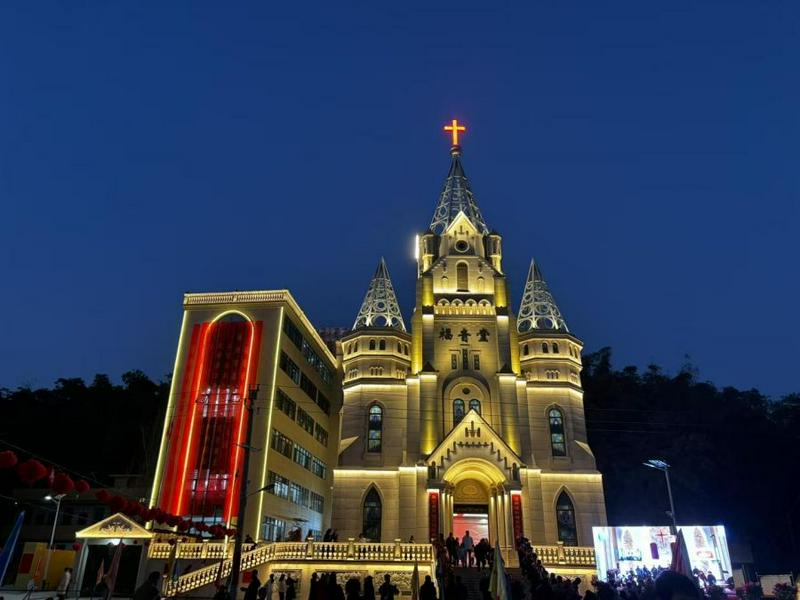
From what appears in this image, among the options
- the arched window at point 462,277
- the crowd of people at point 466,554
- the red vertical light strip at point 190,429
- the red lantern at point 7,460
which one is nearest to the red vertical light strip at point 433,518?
the crowd of people at point 466,554

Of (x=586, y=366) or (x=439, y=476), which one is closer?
(x=439, y=476)

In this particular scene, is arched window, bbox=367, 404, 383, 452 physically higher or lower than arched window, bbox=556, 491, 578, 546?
higher

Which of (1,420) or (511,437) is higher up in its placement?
(1,420)

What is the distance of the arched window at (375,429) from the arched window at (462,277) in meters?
11.0

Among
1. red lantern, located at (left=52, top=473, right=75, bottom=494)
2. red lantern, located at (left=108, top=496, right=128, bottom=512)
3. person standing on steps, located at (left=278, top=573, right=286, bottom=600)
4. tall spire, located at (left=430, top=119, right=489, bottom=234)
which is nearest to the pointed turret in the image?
tall spire, located at (left=430, top=119, right=489, bottom=234)

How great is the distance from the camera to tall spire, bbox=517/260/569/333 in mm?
44669

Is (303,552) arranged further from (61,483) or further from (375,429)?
(61,483)

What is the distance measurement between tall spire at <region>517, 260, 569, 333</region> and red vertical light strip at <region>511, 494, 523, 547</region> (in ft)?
42.4

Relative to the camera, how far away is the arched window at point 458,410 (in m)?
40.6

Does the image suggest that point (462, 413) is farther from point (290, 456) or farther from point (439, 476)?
point (290, 456)

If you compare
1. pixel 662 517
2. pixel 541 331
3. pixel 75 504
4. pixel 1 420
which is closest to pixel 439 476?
pixel 541 331

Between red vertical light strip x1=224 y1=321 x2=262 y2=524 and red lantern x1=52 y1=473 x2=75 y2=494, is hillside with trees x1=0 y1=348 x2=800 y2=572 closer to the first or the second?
red vertical light strip x1=224 y1=321 x2=262 y2=524

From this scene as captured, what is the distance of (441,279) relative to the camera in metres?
45.3

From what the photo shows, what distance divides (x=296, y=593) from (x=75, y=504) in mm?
27447
